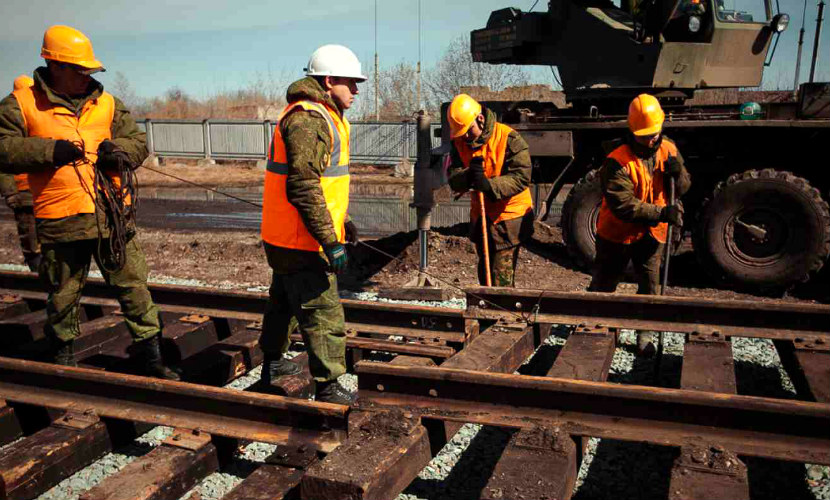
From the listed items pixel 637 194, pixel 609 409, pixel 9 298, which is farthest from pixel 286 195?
pixel 9 298

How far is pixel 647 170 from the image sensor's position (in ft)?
17.4

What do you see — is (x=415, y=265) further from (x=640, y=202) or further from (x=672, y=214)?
(x=672, y=214)

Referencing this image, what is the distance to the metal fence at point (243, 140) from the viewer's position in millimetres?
23828

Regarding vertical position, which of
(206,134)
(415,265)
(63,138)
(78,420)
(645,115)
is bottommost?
(415,265)

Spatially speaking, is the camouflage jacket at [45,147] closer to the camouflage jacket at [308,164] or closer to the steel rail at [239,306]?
the camouflage jacket at [308,164]

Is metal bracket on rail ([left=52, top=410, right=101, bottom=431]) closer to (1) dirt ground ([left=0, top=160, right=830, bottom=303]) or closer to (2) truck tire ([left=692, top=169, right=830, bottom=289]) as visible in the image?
(1) dirt ground ([left=0, top=160, right=830, bottom=303])

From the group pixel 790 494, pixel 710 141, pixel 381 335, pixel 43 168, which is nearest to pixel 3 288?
pixel 43 168

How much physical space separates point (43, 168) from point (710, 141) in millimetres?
6754

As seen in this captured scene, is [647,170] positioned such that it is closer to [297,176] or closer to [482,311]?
[482,311]

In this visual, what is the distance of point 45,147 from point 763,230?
6902mm

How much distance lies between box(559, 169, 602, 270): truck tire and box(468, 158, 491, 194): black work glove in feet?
10.7

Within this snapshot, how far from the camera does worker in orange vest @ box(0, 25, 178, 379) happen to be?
3949 millimetres

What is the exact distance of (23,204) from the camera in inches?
297

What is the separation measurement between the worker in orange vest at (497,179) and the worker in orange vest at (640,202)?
0.62 metres
